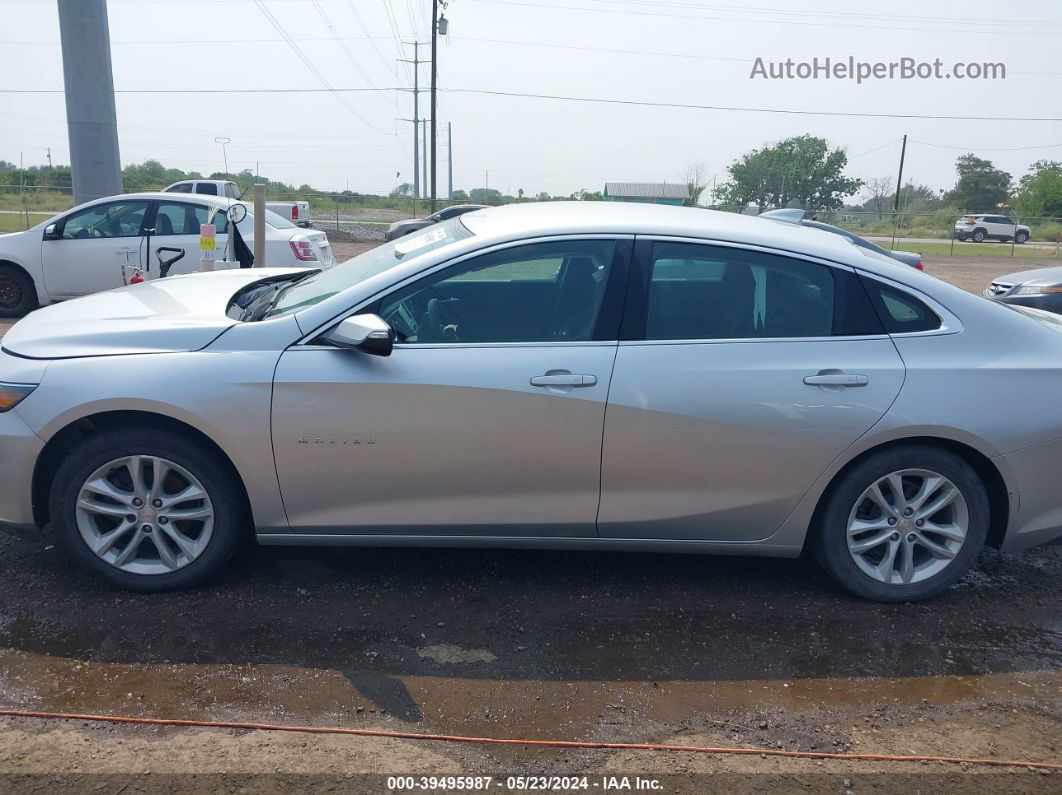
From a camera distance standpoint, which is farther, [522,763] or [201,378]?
[201,378]

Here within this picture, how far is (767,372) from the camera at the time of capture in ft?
12.1

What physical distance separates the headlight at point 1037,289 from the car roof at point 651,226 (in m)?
6.69

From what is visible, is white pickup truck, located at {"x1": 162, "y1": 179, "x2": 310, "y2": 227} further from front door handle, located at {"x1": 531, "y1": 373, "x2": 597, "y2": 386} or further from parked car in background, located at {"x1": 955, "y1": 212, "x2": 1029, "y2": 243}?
parked car in background, located at {"x1": 955, "y1": 212, "x2": 1029, "y2": 243}

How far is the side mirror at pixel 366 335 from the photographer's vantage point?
11.6ft

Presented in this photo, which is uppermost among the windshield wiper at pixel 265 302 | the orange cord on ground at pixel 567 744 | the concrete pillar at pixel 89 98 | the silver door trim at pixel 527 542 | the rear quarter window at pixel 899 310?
the concrete pillar at pixel 89 98

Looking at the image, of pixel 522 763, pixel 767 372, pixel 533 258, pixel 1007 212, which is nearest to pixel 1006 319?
pixel 767 372

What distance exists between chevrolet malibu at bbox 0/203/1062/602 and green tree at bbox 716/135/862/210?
1785 inches

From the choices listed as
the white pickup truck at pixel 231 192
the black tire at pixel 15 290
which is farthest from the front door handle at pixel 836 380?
the white pickup truck at pixel 231 192

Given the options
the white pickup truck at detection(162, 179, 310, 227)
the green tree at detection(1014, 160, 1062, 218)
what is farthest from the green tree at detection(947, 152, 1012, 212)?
the white pickup truck at detection(162, 179, 310, 227)

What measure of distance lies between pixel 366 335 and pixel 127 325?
1.14 meters

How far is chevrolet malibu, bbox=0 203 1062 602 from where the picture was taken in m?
3.62

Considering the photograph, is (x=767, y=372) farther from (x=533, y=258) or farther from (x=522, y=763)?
(x=522, y=763)

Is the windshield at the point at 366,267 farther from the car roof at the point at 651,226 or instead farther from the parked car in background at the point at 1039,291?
the parked car in background at the point at 1039,291

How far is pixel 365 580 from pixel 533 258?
1618 mm
